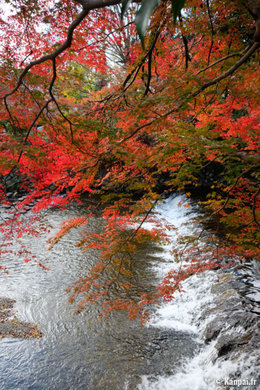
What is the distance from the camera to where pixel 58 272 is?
7.50 metres

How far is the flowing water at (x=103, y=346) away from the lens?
3.98 meters

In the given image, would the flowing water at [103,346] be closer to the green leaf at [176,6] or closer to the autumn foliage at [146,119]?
the autumn foliage at [146,119]

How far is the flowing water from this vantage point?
398cm

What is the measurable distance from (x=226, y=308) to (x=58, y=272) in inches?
195

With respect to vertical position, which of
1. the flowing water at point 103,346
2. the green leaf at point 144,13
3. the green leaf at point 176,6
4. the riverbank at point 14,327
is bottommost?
the flowing water at point 103,346

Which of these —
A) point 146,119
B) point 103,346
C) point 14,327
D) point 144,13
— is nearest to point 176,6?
point 144,13

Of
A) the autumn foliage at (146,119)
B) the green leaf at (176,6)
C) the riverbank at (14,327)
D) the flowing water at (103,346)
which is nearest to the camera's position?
the green leaf at (176,6)

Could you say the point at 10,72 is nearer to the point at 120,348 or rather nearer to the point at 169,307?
the point at 120,348

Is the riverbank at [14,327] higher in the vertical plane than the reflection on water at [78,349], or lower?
higher

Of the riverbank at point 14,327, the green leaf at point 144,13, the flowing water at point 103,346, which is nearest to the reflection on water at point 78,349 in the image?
the flowing water at point 103,346

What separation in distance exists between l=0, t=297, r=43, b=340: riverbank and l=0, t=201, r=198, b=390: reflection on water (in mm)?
134

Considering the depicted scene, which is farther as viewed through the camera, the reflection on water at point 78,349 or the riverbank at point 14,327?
the riverbank at point 14,327

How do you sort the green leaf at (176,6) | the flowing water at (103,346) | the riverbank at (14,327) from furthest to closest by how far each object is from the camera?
the riverbank at (14,327) < the flowing water at (103,346) < the green leaf at (176,6)

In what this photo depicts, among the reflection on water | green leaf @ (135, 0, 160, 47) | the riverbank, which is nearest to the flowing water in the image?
the reflection on water
